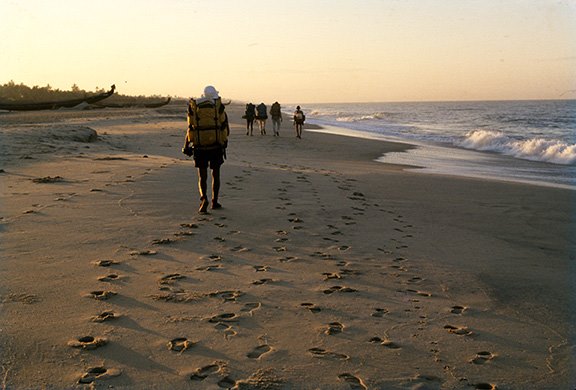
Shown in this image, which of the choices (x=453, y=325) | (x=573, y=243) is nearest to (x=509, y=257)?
(x=573, y=243)

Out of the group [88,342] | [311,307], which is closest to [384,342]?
[311,307]

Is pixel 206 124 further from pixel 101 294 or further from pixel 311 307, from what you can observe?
pixel 311 307

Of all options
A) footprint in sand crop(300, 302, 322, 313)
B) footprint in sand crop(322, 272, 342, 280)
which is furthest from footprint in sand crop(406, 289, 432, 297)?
footprint in sand crop(300, 302, 322, 313)

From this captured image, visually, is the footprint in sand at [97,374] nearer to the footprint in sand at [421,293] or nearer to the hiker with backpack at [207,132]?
the footprint in sand at [421,293]

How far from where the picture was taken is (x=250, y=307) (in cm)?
420

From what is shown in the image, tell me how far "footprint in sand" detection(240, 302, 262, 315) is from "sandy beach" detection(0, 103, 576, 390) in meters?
0.02

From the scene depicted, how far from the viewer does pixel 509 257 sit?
6.17 meters

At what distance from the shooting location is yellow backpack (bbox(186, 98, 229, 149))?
7738 mm

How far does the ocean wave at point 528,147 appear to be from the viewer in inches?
725

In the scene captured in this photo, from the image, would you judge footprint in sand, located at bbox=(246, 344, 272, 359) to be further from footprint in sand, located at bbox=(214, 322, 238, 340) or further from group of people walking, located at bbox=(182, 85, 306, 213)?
group of people walking, located at bbox=(182, 85, 306, 213)

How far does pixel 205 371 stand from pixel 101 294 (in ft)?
5.14

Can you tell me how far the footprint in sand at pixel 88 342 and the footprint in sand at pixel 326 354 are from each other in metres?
1.36

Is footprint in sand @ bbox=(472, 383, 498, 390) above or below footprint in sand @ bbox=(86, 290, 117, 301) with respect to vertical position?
below

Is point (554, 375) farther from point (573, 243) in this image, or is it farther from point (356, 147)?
point (356, 147)
